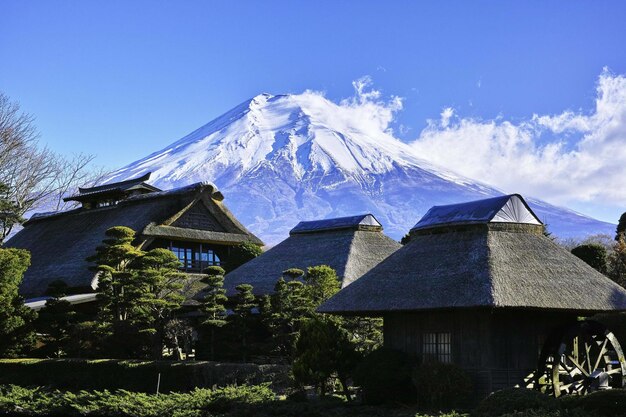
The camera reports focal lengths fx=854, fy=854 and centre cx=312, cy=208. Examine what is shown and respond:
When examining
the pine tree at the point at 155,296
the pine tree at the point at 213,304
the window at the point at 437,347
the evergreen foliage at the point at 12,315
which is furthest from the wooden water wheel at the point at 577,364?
the evergreen foliage at the point at 12,315

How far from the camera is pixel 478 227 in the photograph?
25.4 metres

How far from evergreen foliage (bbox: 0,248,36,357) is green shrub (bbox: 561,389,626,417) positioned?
24.6m

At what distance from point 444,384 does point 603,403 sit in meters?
6.06

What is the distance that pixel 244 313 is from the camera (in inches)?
1321

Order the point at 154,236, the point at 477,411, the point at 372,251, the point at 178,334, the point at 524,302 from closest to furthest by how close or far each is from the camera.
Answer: the point at 477,411 → the point at 524,302 → the point at 178,334 → the point at 372,251 → the point at 154,236

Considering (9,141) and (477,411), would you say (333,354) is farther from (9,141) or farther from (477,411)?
(9,141)

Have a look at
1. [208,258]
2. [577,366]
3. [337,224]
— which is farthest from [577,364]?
[208,258]

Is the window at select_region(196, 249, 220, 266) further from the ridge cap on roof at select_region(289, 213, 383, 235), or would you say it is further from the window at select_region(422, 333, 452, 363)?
the window at select_region(422, 333, 452, 363)

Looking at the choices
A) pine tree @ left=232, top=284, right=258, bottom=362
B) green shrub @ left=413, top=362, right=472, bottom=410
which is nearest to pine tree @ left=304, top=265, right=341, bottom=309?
pine tree @ left=232, top=284, right=258, bottom=362

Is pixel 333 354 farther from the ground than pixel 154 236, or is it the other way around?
pixel 154 236

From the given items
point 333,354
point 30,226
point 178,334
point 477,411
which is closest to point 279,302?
point 178,334

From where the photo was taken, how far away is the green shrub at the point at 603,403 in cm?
1598

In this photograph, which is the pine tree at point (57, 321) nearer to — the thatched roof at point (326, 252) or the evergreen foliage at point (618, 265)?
the thatched roof at point (326, 252)

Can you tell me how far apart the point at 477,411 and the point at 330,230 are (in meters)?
23.6
